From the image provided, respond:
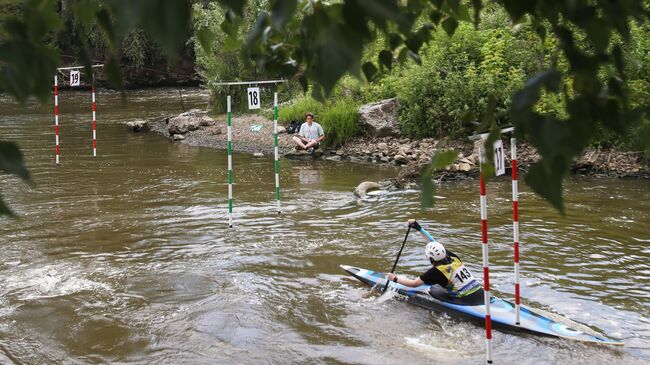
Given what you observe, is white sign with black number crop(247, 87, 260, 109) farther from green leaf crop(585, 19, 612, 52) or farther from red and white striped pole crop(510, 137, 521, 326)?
green leaf crop(585, 19, 612, 52)

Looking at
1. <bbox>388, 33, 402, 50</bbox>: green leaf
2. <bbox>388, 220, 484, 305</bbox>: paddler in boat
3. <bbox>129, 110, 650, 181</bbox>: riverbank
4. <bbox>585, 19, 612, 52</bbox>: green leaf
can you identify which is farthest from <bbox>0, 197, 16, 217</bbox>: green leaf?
<bbox>129, 110, 650, 181</bbox>: riverbank

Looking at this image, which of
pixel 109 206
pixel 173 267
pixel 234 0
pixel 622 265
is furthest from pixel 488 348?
pixel 109 206

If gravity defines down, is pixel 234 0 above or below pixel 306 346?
above

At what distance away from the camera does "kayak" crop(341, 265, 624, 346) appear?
19.3ft

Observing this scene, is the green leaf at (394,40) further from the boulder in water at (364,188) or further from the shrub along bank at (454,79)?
the shrub along bank at (454,79)

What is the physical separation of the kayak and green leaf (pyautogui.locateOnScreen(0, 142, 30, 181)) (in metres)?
5.62

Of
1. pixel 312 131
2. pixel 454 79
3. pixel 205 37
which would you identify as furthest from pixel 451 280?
pixel 312 131

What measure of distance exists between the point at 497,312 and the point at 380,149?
9382mm

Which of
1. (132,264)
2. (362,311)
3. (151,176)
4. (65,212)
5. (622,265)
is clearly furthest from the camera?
(151,176)

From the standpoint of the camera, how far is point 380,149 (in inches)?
608

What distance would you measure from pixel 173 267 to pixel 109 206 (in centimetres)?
384

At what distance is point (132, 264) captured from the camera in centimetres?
847

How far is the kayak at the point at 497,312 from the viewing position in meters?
5.89

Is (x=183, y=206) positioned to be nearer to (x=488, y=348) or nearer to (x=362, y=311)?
(x=362, y=311)
